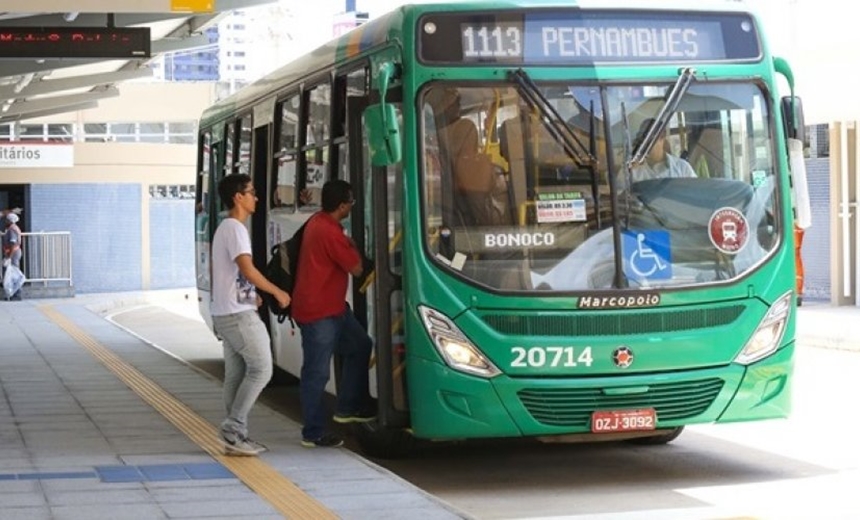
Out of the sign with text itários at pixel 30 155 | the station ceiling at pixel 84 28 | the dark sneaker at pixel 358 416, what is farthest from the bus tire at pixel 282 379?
the sign with text itários at pixel 30 155

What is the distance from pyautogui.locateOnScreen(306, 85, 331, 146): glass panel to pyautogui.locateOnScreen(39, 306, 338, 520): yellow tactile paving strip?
224cm

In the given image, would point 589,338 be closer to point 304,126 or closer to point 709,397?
point 709,397

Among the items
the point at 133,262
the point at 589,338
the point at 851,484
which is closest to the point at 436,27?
the point at 589,338

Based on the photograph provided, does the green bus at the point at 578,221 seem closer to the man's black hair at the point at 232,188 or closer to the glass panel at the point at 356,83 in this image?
the glass panel at the point at 356,83

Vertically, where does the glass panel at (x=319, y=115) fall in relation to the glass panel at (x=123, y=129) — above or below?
below

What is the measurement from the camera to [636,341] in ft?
32.9

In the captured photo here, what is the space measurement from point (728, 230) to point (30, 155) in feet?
97.1

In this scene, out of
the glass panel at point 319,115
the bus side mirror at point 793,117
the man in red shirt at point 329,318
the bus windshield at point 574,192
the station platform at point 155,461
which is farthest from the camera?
the glass panel at point 319,115

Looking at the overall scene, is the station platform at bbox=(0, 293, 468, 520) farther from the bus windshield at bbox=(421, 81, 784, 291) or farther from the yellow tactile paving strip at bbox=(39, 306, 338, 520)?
the bus windshield at bbox=(421, 81, 784, 291)

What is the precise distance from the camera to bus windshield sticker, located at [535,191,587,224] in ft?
33.0

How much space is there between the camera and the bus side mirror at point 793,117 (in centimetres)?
1069

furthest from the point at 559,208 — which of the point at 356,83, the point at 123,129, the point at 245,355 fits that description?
the point at 123,129

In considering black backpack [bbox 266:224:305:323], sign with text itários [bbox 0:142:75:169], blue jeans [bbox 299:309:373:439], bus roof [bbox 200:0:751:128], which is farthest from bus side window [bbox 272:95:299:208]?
sign with text itários [bbox 0:142:75:169]

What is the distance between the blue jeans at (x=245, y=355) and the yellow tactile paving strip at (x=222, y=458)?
23cm
